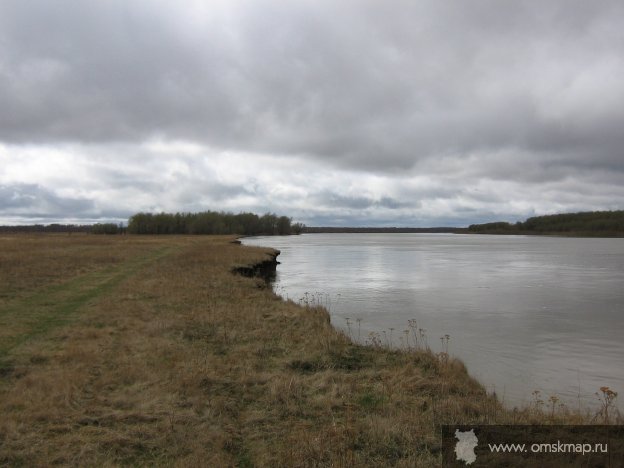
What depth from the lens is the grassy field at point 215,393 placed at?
590cm

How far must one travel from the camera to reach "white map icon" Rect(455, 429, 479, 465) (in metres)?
5.78

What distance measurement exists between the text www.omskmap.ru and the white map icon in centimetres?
26

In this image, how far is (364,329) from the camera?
53.7 feet

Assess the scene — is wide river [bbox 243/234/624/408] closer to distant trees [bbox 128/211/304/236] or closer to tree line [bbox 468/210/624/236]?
distant trees [bbox 128/211/304/236]

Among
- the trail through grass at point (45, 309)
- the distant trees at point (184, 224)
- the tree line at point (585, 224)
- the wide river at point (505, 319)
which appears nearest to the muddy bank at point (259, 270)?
the wide river at point (505, 319)

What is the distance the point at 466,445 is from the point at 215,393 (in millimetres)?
4483

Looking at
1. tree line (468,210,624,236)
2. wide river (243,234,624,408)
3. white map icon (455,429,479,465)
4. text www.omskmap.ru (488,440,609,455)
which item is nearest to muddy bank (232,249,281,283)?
wide river (243,234,624,408)

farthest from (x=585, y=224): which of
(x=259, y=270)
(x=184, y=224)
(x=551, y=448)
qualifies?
(x=551, y=448)

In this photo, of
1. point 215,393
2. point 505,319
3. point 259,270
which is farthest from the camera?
point 259,270

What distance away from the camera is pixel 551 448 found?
6121 mm

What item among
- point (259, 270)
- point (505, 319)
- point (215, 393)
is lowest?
point (505, 319)

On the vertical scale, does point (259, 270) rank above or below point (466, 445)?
below

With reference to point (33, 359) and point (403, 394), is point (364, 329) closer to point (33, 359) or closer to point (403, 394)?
point (403, 394)

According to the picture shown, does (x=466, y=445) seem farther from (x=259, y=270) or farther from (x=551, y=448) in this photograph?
(x=259, y=270)
